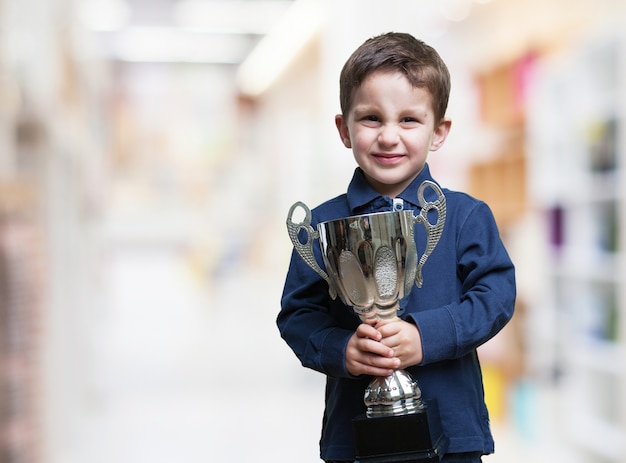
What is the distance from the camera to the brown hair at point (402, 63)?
2.30 feet

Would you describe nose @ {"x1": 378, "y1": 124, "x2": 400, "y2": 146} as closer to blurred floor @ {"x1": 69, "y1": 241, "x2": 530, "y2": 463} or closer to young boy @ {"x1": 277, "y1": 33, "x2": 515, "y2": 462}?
young boy @ {"x1": 277, "y1": 33, "x2": 515, "y2": 462}

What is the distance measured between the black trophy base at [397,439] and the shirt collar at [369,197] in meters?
0.16

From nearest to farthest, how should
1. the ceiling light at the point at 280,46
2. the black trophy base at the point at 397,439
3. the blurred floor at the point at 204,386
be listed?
1. the black trophy base at the point at 397,439
2. the blurred floor at the point at 204,386
3. the ceiling light at the point at 280,46

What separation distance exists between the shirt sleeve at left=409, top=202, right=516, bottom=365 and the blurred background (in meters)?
0.50

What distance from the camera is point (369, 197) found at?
0.75 metres

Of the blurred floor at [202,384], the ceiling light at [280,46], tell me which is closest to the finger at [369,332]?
the blurred floor at [202,384]

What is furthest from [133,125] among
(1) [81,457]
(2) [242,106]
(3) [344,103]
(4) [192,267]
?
(3) [344,103]

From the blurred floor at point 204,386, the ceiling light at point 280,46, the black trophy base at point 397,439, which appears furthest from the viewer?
the ceiling light at point 280,46

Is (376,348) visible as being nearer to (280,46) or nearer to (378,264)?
(378,264)

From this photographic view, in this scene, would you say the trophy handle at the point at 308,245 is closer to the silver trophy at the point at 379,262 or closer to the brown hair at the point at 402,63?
the silver trophy at the point at 379,262

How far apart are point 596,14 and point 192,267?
32.6ft

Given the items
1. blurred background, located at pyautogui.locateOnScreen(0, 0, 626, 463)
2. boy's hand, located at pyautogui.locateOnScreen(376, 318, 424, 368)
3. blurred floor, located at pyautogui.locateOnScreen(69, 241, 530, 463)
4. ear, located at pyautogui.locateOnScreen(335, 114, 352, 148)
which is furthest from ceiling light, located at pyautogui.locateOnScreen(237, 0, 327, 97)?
boy's hand, located at pyautogui.locateOnScreen(376, 318, 424, 368)

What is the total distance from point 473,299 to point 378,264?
3.0 inches

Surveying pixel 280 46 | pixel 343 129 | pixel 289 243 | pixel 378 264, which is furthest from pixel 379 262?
pixel 280 46
